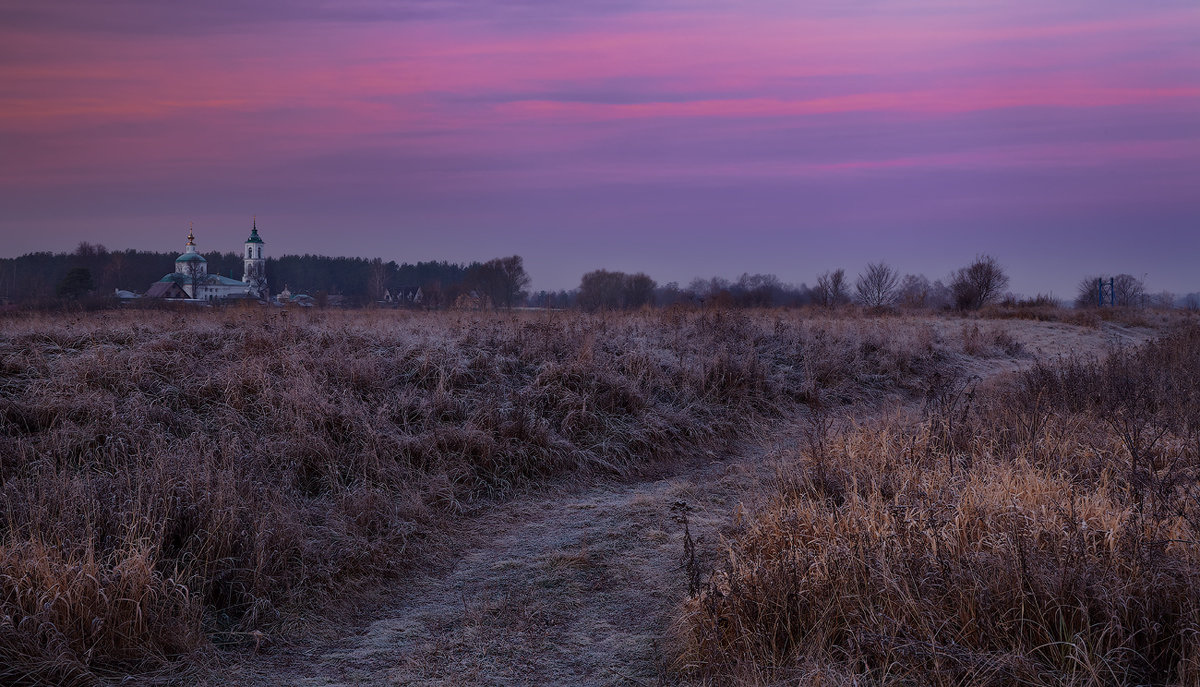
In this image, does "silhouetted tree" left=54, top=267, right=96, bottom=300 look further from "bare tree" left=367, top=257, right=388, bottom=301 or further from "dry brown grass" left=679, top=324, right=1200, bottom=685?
"dry brown grass" left=679, top=324, right=1200, bottom=685

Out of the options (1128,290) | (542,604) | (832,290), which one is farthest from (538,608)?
(1128,290)

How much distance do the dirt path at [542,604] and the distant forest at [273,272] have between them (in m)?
41.5

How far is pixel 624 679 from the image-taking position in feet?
13.3

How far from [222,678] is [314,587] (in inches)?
40.3

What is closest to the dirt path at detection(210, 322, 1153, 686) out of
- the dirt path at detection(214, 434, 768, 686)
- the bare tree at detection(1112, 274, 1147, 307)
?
the dirt path at detection(214, 434, 768, 686)

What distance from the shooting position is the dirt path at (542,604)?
419 cm

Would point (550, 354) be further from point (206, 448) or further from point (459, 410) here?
point (206, 448)

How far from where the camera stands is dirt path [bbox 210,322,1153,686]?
4.19 metres

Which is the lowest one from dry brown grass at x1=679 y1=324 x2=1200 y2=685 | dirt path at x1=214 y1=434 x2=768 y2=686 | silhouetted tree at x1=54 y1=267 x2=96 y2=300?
dirt path at x1=214 y1=434 x2=768 y2=686

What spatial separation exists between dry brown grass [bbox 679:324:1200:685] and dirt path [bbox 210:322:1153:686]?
61 cm

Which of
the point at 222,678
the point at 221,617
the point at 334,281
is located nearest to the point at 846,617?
the point at 222,678

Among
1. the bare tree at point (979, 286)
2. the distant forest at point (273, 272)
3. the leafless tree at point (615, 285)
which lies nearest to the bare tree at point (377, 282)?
the distant forest at point (273, 272)

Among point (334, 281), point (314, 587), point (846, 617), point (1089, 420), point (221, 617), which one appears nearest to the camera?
point (846, 617)

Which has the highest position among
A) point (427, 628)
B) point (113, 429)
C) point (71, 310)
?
point (71, 310)
